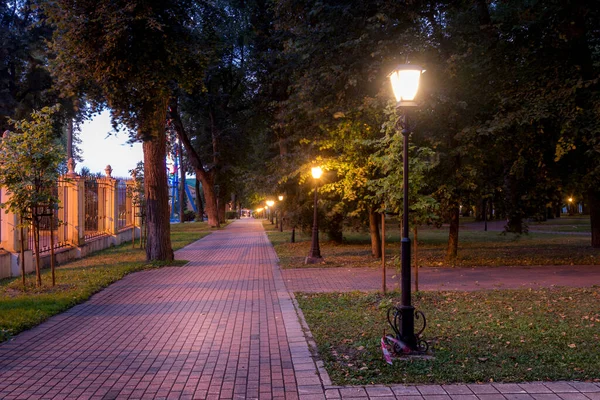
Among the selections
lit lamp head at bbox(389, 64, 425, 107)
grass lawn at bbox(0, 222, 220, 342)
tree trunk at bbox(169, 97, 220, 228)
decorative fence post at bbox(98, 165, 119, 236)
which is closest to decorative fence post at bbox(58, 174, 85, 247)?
grass lawn at bbox(0, 222, 220, 342)

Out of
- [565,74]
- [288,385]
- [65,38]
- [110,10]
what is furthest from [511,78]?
[288,385]

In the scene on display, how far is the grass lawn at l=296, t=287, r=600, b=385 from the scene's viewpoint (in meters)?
5.37

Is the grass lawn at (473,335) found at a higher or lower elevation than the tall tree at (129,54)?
lower

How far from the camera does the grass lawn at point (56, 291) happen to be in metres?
8.15

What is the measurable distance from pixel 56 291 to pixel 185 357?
570 centimetres

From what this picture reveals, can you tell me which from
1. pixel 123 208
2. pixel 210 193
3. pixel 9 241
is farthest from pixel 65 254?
pixel 210 193

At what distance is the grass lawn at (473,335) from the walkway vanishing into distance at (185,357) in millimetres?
259

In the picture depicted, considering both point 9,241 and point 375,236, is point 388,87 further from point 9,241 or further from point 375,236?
point 9,241

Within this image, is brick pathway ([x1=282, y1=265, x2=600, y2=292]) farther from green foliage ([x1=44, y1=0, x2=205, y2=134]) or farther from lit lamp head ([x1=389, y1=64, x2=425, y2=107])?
green foliage ([x1=44, y1=0, x2=205, y2=134])

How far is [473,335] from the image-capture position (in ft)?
23.0

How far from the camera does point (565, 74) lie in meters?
15.1

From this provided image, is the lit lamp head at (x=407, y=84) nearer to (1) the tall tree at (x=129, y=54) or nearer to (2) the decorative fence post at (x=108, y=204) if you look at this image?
(1) the tall tree at (x=129, y=54)

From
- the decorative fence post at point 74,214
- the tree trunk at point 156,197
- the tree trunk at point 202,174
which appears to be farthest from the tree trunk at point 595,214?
the tree trunk at point 202,174

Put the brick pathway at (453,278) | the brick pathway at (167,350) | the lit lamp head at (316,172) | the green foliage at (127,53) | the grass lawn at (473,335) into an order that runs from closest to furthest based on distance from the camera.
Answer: the brick pathway at (167,350)
the grass lawn at (473,335)
the brick pathway at (453,278)
the green foliage at (127,53)
the lit lamp head at (316,172)
